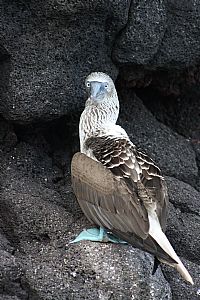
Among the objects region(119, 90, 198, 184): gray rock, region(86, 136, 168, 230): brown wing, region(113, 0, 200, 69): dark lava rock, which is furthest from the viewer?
region(119, 90, 198, 184): gray rock

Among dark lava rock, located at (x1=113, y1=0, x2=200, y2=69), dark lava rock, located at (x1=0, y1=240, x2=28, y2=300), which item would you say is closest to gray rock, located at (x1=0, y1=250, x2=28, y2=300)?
dark lava rock, located at (x1=0, y1=240, x2=28, y2=300)

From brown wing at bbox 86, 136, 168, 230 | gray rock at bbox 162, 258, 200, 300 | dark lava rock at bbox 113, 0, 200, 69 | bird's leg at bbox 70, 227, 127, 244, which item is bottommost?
gray rock at bbox 162, 258, 200, 300

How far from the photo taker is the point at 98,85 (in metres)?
Result: 4.80

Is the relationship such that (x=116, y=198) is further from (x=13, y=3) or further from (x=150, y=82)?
(x=150, y=82)

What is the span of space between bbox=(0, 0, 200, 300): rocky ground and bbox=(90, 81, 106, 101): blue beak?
0.63 feet

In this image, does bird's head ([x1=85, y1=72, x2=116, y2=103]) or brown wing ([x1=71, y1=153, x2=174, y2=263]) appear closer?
brown wing ([x1=71, y1=153, x2=174, y2=263])

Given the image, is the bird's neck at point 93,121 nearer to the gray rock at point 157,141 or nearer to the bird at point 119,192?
the bird at point 119,192

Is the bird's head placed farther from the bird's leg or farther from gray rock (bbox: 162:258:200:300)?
gray rock (bbox: 162:258:200:300)

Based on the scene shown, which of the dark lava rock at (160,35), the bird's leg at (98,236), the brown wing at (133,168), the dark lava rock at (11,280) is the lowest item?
the dark lava rock at (11,280)

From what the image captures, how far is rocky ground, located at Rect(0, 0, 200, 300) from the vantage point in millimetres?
4348

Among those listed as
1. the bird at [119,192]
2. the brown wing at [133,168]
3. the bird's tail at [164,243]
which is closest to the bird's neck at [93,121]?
the bird at [119,192]

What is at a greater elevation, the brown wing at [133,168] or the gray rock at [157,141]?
the brown wing at [133,168]

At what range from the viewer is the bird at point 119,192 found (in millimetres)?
4258

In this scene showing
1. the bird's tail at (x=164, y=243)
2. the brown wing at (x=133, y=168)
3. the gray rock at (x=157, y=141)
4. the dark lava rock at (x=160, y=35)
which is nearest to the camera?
the bird's tail at (x=164, y=243)
